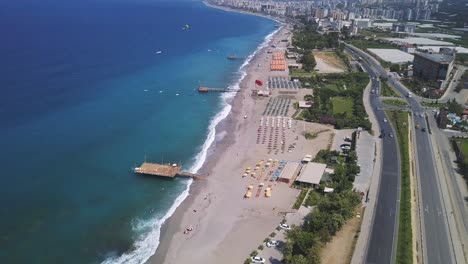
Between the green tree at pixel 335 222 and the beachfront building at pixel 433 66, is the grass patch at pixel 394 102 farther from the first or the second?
the green tree at pixel 335 222

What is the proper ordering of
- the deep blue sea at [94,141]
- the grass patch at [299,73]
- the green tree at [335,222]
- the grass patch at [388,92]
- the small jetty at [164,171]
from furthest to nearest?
the grass patch at [299,73] → the grass patch at [388,92] → the small jetty at [164,171] → the deep blue sea at [94,141] → the green tree at [335,222]

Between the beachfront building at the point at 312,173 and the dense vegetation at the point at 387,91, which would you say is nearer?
the beachfront building at the point at 312,173

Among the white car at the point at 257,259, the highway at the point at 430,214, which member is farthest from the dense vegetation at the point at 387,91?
the white car at the point at 257,259

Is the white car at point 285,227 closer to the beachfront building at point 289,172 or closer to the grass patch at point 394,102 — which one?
the beachfront building at point 289,172

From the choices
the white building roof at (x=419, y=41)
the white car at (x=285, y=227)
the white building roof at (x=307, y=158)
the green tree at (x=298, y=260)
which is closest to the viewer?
the green tree at (x=298, y=260)

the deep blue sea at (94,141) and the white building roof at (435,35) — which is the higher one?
the white building roof at (435,35)

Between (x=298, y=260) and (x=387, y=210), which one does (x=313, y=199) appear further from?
(x=298, y=260)

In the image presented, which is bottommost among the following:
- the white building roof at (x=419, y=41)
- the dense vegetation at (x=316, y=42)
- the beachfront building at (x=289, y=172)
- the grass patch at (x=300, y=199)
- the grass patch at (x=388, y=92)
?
the grass patch at (x=300, y=199)

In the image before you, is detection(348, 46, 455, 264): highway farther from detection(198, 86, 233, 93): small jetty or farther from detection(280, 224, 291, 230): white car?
detection(198, 86, 233, 93): small jetty
